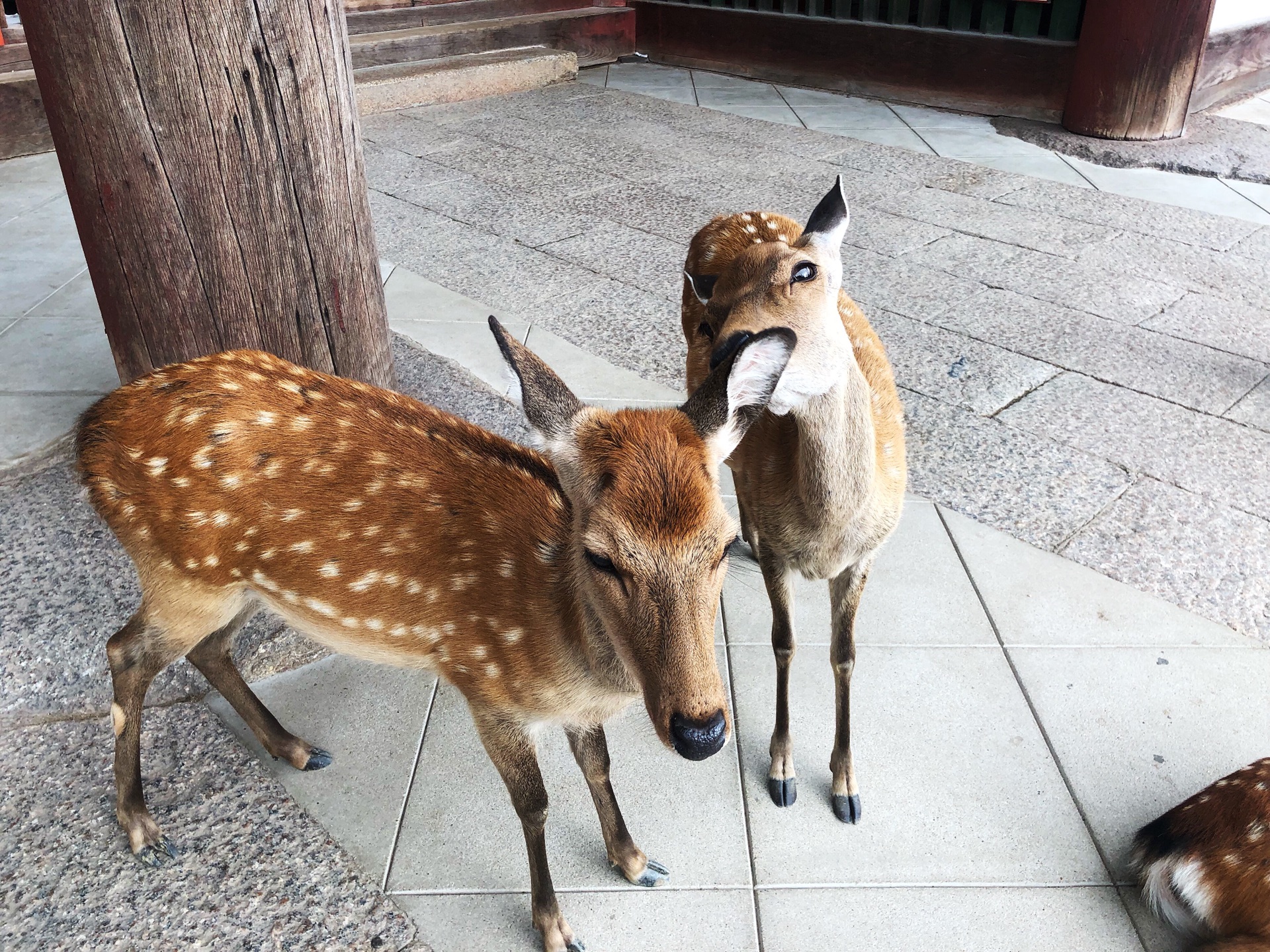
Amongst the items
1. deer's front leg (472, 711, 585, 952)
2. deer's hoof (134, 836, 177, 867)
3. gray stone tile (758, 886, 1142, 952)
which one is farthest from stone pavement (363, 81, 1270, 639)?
deer's hoof (134, 836, 177, 867)

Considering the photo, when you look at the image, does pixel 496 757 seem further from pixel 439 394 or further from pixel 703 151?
pixel 703 151

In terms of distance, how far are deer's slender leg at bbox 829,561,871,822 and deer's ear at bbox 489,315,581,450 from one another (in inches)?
43.4

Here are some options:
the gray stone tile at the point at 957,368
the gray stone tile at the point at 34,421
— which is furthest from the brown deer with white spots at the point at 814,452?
the gray stone tile at the point at 34,421

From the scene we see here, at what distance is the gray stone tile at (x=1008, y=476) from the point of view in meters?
3.79

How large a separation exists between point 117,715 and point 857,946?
76.2 inches

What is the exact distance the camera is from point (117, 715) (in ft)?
8.18

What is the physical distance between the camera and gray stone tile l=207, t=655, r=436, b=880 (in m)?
2.59

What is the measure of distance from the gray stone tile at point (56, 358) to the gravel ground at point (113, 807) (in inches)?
38.8

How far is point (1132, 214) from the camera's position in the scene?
264 inches

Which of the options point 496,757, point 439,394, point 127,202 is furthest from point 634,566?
point 439,394

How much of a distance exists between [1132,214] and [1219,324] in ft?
5.97

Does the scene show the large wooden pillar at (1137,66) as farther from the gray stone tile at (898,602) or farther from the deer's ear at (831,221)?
the deer's ear at (831,221)

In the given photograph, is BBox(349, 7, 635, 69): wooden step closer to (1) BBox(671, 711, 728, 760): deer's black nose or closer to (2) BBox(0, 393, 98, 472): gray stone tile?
(2) BBox(0, 393, 98, 472): gray stone tile

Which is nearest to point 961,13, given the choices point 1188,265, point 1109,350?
point 1188,265
